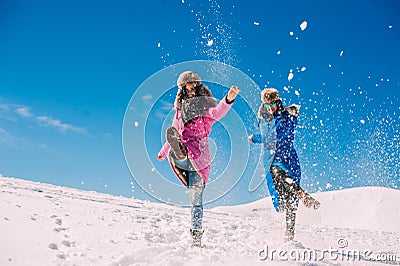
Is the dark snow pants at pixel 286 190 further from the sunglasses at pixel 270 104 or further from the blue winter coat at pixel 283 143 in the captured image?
the sunglasses at pixel 270 104

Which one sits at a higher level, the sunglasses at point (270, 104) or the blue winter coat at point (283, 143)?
the sunglasses at point (270, 104)

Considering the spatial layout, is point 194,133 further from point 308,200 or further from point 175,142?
point 308,200

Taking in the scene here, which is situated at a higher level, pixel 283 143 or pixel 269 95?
pixel 269 95

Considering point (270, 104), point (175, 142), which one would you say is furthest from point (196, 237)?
point (270, 104)

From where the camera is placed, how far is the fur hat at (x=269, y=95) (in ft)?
18.0

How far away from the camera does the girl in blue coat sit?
17.5 ft

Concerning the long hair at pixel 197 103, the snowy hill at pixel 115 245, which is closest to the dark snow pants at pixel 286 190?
the snowy hill at pixel 115 245

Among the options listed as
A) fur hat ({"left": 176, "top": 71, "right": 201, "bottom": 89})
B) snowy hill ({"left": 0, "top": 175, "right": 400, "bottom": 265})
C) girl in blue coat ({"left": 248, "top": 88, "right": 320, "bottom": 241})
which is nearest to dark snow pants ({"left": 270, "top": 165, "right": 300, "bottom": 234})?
girl in blue coat ({"left": 248, "top": 88, "right": 320, "bottom": 241})

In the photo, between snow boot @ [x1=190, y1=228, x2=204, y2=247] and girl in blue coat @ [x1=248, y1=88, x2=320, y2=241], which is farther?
girl in blue coat @ [x1=248, y1=88, x2=320, y2=241]

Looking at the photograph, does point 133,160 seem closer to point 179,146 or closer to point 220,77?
point 179,146

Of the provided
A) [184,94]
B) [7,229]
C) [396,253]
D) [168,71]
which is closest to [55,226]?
[7,229]

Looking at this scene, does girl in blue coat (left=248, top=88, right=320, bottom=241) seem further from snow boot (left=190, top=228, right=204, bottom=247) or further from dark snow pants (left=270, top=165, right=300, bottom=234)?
snow boot (left=190, top=228, right=204, bottom=247)

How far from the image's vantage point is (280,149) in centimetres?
539

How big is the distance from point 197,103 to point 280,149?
1531 millimetres
